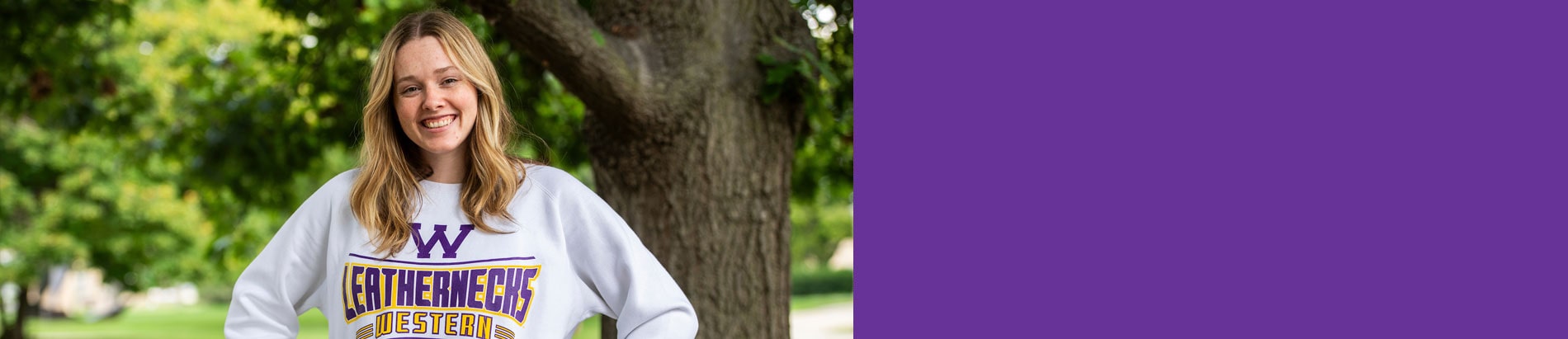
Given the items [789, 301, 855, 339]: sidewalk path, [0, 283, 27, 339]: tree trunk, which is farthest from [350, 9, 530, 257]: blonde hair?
[0, 283, 27, 339]: tree trunk

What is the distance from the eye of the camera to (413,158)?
2.38 metres

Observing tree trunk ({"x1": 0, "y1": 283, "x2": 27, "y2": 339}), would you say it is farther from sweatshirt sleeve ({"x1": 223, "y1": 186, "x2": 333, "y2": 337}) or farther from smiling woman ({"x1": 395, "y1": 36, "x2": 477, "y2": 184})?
smiling woman ({"x1": 395, "y1": 36, "x2": 477, "y2": 184})

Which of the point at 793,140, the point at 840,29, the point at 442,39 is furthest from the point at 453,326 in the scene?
the point at 840,29

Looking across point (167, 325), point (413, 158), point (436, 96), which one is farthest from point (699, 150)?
point (167, 325)

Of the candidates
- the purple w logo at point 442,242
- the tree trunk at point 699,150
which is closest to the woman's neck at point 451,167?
the purple w logo at point 442,242

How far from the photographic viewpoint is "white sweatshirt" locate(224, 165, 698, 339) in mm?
2186

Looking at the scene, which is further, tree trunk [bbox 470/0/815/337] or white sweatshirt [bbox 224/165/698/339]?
tree trunk [bbox 470/0/815/337]

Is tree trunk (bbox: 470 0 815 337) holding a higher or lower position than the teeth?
higher

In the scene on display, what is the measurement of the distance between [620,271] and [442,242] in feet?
1.01

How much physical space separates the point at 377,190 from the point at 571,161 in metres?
4.99

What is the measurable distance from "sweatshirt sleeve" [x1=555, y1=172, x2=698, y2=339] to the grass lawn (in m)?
16.8

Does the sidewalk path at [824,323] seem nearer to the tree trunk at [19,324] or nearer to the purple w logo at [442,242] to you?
the tree trunk at [19,324]

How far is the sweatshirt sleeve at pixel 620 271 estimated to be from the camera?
2268 mm

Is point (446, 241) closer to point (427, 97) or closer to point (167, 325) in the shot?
point (427, 97)
